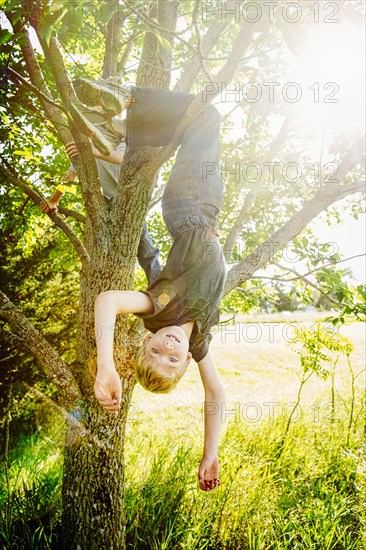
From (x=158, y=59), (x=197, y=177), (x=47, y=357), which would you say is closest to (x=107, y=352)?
(x=47, y=357)

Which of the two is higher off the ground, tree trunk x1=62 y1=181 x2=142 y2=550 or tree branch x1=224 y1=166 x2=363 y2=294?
tree branch x1=224 y1=166 x2=363 y2=294

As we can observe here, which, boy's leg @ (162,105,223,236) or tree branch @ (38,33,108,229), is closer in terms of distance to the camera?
tree branch @ (38,33,108,229)

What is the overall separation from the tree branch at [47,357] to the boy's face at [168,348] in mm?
604

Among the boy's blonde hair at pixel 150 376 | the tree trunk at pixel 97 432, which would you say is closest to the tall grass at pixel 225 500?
the tree trunk at pixel 97 432

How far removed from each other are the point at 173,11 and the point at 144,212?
1.72m

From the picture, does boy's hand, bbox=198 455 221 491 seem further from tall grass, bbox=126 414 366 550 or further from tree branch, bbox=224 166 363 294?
tree branch, bbox=224 166 363 294

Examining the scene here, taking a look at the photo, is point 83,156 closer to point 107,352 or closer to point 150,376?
point 107,352

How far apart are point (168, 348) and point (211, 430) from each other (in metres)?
0.79

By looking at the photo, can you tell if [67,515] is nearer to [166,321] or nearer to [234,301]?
[166,321]

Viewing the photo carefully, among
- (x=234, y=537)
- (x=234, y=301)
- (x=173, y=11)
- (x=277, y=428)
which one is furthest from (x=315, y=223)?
(x=234, y=537)

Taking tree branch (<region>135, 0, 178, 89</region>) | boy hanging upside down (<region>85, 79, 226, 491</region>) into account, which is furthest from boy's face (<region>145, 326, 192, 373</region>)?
tree branch (<region>135, 0, 178, 89</region>)

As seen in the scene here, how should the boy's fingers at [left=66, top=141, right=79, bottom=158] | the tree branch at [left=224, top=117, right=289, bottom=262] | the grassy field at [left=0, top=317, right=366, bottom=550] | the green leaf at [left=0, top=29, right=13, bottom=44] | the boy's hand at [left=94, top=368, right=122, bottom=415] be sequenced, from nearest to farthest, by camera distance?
the green leaf at [left=0, top=29, right=13, bottom=44], the boy's hand at [left=94, top=368, right=122, bottom=415], the boy's fingers at [left=66, top=141, right=79, bottom=158], the grassy field at [left=0, top=317, right=366, bottom=550], the tree branch at [left=224, top=117, right=289, bottom=262]

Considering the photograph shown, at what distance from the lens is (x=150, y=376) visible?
214 centimetres

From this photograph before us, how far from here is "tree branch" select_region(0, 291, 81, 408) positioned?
2.35m
